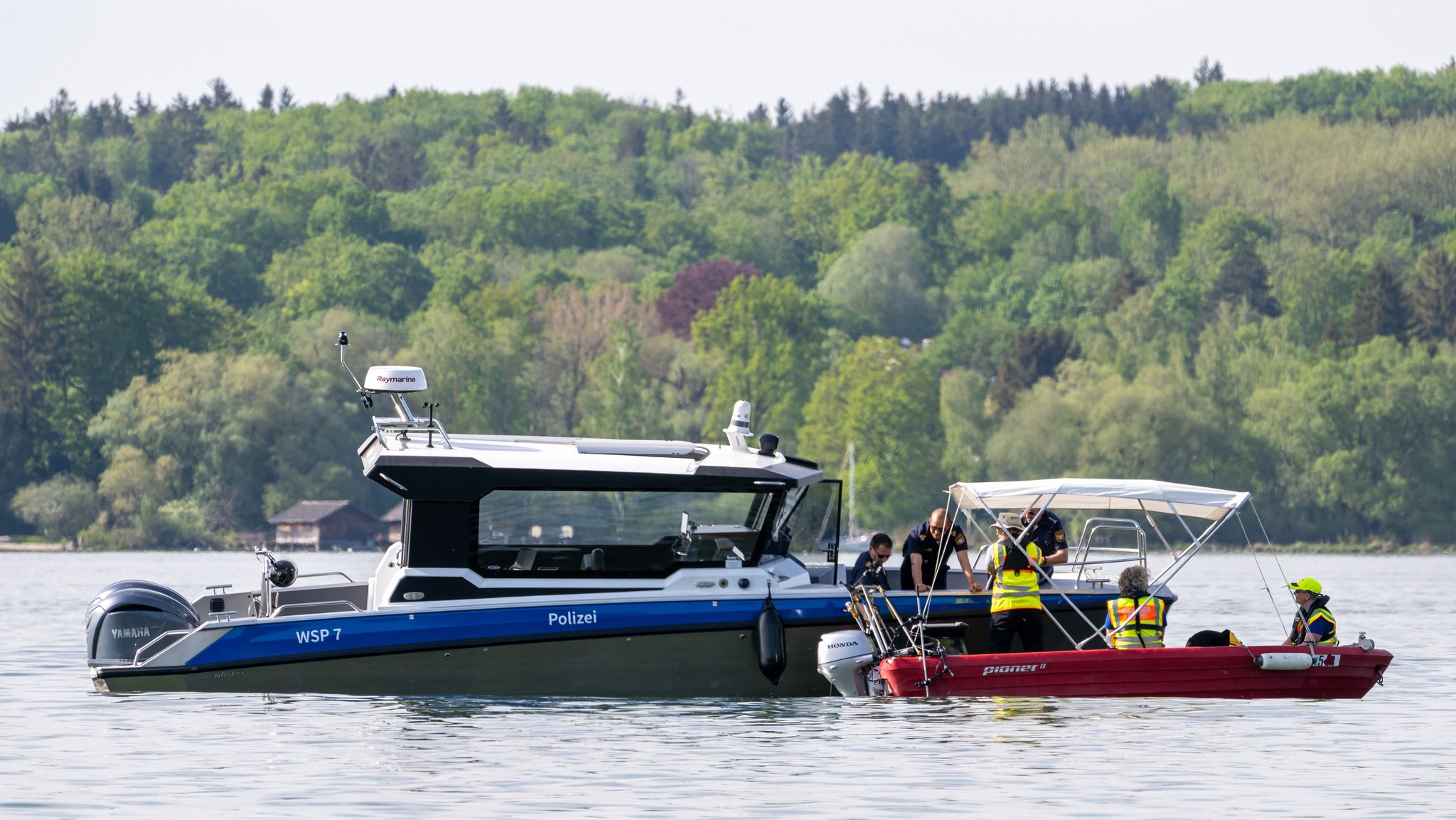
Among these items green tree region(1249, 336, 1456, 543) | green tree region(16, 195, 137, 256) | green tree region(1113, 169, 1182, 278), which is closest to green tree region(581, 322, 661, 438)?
green tree region(1249, 336, 1456, 543)

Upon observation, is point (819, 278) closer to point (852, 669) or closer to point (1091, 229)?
point (1091, 229)

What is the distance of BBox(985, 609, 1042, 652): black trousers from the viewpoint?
64.8ft

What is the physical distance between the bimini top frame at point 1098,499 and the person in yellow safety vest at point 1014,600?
133 mm

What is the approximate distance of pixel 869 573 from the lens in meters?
20.3

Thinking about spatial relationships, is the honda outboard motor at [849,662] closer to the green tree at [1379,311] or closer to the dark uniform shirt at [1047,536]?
the dark uniform shirt at [1047,536]

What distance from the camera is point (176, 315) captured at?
106 meters

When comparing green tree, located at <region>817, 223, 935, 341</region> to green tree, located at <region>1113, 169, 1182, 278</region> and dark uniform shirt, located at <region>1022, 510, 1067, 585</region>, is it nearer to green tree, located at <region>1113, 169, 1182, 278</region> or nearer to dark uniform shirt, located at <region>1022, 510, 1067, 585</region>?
green tree, located at <region>1113, 169, 1182, 278</region>

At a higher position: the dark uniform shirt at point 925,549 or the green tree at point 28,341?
the green tree at point 28,341

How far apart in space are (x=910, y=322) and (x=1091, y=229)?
2151cm

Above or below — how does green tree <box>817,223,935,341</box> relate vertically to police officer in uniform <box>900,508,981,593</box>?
above

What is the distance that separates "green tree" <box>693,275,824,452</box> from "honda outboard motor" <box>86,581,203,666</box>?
76255 millimetres

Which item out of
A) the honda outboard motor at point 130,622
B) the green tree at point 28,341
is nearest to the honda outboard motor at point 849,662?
the honda outboard motor at point 130,622

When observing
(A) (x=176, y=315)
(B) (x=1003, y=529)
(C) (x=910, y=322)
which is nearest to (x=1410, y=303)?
(C) (x=910, y=322)

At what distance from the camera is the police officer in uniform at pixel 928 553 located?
2023cm
